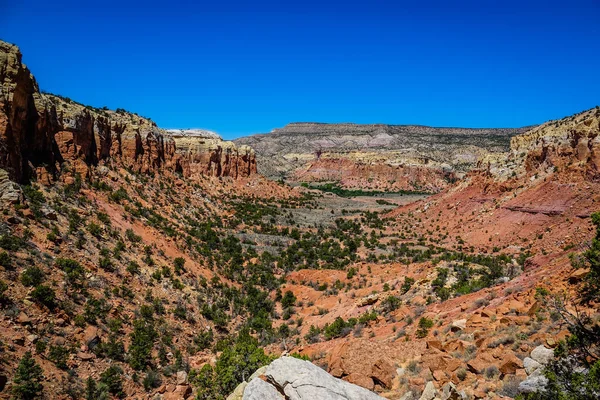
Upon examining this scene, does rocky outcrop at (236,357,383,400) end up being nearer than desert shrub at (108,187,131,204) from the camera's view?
Yes

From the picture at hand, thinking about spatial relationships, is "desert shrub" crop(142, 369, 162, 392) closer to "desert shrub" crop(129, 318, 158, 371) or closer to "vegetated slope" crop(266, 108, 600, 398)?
"desert shrub" crop(129, 318, 158, 371)

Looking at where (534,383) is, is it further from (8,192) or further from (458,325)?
(8,192)

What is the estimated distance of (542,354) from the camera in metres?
8.70

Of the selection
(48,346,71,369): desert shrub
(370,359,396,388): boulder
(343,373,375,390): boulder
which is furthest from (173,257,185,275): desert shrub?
(370,359,396,388): boulder

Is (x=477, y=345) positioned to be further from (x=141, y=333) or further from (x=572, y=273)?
(x=141, y=333)

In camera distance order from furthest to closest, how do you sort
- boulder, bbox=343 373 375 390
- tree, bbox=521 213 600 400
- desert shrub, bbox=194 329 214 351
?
A: desert shrub, bbox=194 329 214 351 → boulder, bbox=343 373 375 390 → tree, bbox=521 213 600 400

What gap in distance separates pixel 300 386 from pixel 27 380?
913cm

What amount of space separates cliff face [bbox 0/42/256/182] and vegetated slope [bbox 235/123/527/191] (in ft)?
269

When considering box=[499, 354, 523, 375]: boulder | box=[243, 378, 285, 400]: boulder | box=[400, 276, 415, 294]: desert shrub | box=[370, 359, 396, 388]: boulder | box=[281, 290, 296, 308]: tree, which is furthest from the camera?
box=[281, 290, 296, 308]: tree

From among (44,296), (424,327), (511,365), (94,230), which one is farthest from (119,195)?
(511,365)

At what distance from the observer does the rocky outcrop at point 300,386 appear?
7.71m

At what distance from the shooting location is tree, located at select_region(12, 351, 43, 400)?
11039 mm

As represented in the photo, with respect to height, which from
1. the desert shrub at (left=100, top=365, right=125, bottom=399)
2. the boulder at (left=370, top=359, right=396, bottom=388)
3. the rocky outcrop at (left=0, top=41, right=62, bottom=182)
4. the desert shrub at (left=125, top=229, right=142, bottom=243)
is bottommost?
the desert shrub at (left=100, top=365, right=125, bottom=399)

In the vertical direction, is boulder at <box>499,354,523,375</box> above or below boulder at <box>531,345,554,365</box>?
below
